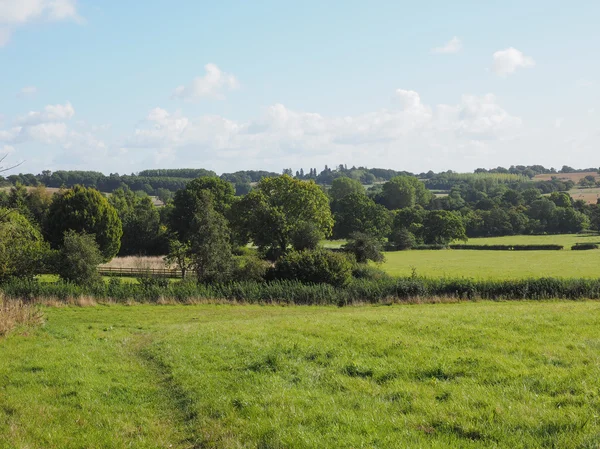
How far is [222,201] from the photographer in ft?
265

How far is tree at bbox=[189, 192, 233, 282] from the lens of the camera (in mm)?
40844

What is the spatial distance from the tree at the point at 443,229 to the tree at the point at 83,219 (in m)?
64.8

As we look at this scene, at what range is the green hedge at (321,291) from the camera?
3184 centimetres

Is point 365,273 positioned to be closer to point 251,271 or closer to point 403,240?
point 251,271

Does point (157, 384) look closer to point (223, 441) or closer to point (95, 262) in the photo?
point (223, 441)

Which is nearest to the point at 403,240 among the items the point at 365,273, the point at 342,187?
the point at 365,273

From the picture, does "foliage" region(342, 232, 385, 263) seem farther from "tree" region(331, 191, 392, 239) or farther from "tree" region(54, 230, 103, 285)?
"tree" region(331, 191, 392, 239)

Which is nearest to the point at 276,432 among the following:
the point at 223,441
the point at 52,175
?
the point at 223,441

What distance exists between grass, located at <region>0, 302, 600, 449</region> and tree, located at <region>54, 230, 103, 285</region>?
23422 mm

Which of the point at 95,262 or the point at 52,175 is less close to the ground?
the point at 52,175

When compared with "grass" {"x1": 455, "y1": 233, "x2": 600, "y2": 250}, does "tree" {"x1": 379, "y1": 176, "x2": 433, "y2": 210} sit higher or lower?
higher

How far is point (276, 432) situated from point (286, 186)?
2138 inches

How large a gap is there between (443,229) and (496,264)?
33164mm

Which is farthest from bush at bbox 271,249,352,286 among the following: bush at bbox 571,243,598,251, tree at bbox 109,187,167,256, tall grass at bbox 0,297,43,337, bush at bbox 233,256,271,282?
bush at bbox 571,243,598,251
